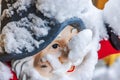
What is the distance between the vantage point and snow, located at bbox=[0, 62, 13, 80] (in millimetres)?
400

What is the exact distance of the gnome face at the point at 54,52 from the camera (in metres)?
0.39

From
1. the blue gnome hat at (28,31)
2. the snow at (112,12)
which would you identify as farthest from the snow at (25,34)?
the snow at (112,12)

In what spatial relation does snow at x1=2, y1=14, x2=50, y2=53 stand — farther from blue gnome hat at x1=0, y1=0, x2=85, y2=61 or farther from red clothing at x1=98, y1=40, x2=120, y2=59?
red clothing at x1=98, y1=40, x2=120, y2=59

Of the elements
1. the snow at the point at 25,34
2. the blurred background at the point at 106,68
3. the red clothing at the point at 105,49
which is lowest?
the blurred background at the point at 106,68

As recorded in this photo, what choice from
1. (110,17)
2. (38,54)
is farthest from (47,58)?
(110,17)

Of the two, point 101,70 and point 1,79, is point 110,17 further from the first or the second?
point 1,79

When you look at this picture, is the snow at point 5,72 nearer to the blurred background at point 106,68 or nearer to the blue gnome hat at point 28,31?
the blue gnome hat at point 28,31

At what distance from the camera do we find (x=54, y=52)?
1.28 feet

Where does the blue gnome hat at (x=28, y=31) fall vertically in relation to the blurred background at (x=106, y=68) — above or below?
above

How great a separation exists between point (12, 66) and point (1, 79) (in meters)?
0.03

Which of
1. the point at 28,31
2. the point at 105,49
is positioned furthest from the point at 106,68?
the point at 28,31

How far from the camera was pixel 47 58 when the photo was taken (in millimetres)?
385

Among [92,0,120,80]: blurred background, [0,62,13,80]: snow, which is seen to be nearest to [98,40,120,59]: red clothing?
[92,0,120,80]: blurred background

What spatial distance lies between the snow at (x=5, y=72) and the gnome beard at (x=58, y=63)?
13 millimetres
